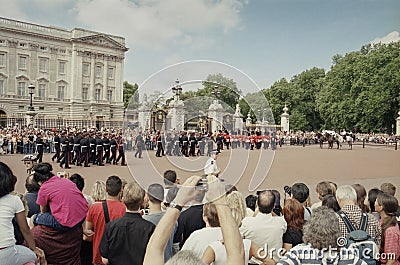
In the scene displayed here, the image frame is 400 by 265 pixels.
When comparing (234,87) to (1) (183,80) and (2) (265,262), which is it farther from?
(2) (265,262)

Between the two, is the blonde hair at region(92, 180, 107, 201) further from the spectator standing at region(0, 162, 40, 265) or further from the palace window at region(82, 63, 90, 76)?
the palace window at region(82, 63, 90, 76)

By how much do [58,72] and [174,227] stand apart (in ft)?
169

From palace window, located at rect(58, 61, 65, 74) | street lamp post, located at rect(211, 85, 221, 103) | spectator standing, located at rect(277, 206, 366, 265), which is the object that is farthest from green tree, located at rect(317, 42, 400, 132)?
spectator standing, located at rect(277, 206, 366, 265)

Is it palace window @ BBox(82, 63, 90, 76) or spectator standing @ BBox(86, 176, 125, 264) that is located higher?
palace window @ BBox(82, 63, 90, 76)

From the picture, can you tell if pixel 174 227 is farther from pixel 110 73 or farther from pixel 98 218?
pixel 110 73

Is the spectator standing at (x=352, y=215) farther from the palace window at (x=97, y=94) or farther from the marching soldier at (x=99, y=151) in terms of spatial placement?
the palace window at (x=97, y=94)

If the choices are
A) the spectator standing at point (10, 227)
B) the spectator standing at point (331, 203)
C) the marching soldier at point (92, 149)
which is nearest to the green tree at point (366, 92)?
the marching soldier at point (92, 149)

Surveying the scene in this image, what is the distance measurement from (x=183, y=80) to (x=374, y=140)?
42.1 metres

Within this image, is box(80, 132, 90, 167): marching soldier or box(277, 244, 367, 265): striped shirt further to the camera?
box(80, 132, 90, 167): marching soldier

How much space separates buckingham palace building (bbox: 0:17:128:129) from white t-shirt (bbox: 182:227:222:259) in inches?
1759

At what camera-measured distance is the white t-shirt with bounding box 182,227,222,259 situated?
113 inches

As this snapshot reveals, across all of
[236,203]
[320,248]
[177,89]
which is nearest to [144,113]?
[177,89]

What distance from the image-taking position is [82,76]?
163 ft

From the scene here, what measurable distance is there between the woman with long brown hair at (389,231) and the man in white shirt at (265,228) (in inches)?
34.2
